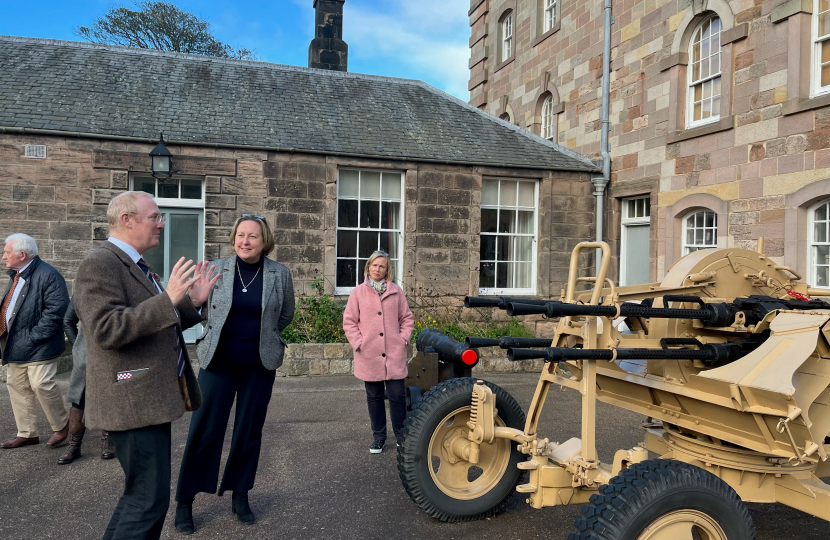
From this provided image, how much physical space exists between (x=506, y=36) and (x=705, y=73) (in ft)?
25.9

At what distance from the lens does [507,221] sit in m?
11.4

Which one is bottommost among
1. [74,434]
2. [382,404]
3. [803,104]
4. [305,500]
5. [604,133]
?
[305,500]

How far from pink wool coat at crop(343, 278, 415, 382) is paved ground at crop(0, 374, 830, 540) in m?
0.72

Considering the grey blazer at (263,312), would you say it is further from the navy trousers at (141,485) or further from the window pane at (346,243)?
the window pane at (346,243)

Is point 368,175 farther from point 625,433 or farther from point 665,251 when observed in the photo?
point 625,433

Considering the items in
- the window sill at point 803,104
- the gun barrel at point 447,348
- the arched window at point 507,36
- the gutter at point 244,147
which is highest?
the arched window at point 507,36

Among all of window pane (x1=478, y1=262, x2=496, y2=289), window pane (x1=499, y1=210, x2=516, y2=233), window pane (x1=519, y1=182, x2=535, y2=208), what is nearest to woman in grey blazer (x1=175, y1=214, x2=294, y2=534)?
window pane (x1=478, y1=262, x2=496, y2=289)

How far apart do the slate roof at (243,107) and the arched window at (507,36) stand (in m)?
4.58

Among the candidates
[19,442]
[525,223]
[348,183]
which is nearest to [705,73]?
[525,223]

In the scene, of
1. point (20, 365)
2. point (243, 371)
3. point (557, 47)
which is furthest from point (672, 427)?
point (557, 47)

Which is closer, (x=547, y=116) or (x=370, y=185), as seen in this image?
(x=370, y=185)

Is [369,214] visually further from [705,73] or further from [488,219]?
[705,73]

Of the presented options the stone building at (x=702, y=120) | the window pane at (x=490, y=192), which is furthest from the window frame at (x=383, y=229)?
the stone building at (x=702, y=120)

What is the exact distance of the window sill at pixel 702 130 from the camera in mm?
9266
